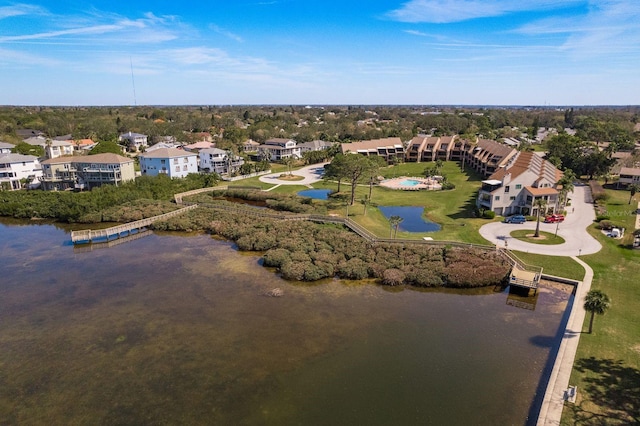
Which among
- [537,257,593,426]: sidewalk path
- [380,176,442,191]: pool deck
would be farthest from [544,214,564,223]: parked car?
[380,176,442,191]: pool deck

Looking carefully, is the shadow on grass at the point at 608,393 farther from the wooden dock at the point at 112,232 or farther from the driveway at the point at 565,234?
the wooden dock at the point at 112,232

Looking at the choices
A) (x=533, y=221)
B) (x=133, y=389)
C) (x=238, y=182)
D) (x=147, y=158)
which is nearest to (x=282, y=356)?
(x=133, y=389)

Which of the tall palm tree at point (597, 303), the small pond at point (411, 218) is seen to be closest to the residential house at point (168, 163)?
the small pond at point (411, 218)

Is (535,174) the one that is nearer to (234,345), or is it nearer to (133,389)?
(234,345)

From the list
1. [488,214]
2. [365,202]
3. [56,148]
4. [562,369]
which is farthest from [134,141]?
[562,369]

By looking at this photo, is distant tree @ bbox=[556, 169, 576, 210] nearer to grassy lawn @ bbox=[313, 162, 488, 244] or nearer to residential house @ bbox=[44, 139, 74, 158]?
grassy lawn @ bbox=[313, 162, 488, 244]
